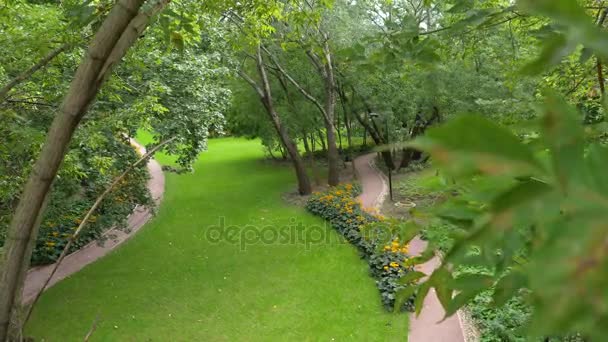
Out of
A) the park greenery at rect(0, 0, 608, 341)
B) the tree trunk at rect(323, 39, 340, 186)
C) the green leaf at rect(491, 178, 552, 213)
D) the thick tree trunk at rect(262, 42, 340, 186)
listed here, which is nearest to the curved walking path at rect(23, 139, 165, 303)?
the park greenery at rect(0, 0, 608, 341)

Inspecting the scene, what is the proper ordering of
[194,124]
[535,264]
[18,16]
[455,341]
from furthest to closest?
[194,124] → [455,341] → [18,16] → [535,264]

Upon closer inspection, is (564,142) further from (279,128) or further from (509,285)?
(279,128)

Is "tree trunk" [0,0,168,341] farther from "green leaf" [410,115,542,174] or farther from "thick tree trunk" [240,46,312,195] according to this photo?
"thick tree trunk" [240,46,312,195]

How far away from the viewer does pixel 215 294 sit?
8859 mm

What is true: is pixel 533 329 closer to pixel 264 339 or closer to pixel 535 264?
pixel 535 264

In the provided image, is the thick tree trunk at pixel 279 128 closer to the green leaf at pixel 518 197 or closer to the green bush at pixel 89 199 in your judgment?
the green bush at pixel 89 199

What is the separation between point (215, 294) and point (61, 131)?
818 cm

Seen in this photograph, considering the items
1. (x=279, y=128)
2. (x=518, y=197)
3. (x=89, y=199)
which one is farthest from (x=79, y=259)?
(x=518, y=197)

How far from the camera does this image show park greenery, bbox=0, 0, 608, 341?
1.24 ft

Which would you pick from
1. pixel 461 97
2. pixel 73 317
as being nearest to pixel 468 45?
pixel 73 317

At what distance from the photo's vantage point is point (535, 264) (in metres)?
0.35

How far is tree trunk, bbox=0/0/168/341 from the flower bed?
4009mm

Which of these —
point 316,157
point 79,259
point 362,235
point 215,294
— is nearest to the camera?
point 362,235

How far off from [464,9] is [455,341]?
5941 millimetres
